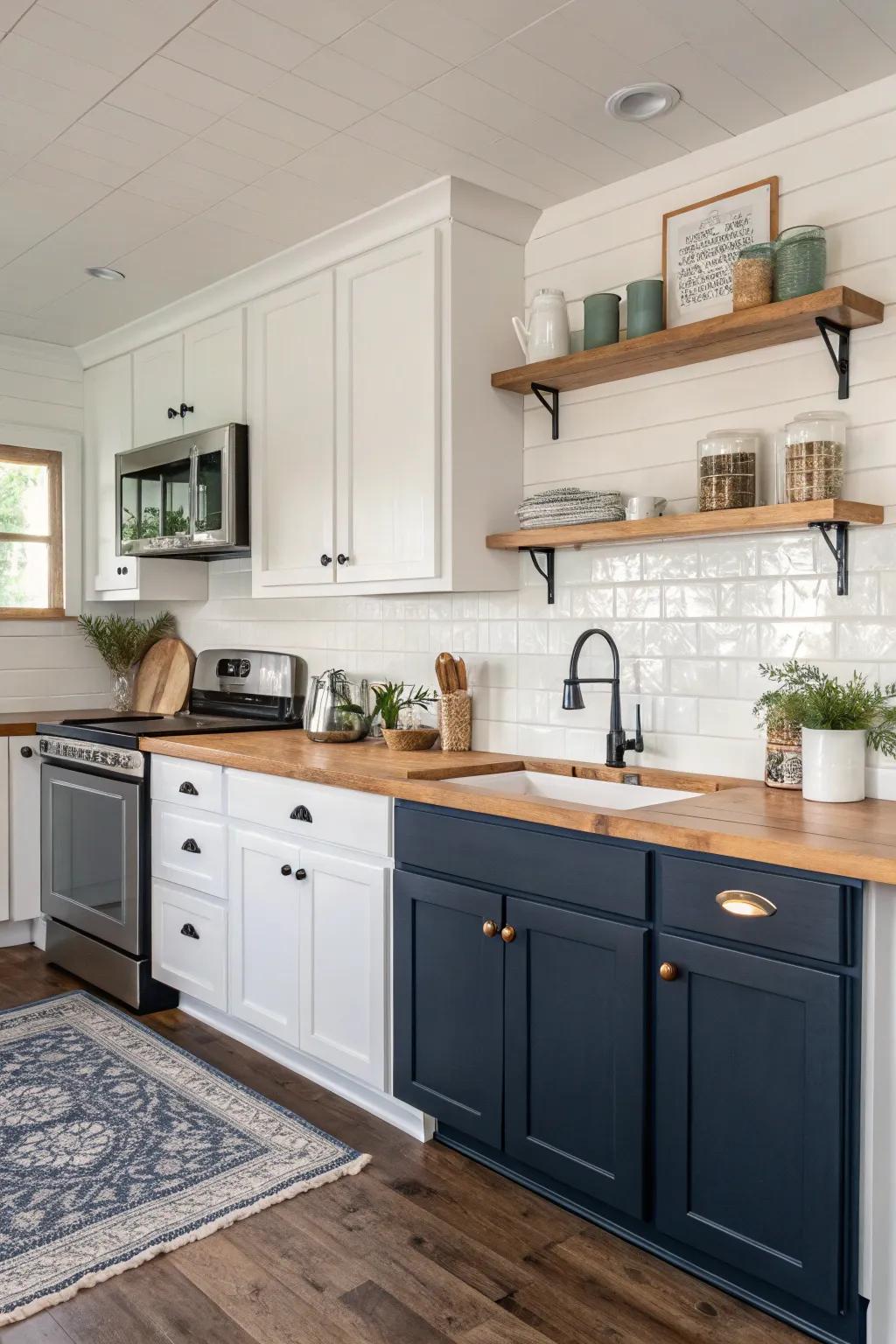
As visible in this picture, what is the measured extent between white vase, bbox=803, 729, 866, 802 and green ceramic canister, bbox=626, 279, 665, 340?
1.11 metres

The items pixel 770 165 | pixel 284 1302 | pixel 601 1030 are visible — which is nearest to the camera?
pixel 284 1302

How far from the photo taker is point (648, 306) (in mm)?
2631

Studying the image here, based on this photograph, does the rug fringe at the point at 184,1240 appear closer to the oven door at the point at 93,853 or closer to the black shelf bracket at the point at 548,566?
the oven door at the point at 93,853

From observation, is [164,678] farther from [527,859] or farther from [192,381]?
[527,859]

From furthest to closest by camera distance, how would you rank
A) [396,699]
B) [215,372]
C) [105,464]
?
1. [105,464]
2. [215,372]
3. [396,699]

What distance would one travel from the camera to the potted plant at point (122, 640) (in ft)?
15.0

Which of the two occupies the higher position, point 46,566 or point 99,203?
point 99,203

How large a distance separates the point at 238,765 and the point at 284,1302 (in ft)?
4.72

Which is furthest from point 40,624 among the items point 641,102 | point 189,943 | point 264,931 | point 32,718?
point 641,102

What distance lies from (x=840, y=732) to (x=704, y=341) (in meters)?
0.98

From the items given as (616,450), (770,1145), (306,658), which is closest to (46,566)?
(306,658)

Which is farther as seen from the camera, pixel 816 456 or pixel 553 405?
pixel 553 405

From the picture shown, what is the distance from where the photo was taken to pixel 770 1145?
1792 mm

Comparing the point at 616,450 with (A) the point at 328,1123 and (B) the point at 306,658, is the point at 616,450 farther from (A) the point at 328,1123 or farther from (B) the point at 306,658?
(A) the point at 328,1123
